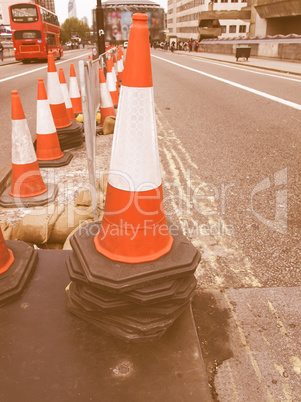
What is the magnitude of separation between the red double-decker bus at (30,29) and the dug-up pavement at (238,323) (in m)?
23.4

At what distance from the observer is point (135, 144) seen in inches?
69.5

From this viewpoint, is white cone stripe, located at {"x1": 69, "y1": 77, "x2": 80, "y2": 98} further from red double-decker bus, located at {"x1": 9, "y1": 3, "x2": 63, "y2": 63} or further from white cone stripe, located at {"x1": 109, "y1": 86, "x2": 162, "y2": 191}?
red double-decker bus, located at {"x1": 9, "y1": 3, "x2": 63, "y2": 63}

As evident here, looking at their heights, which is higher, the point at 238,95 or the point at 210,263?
the point at 238,95

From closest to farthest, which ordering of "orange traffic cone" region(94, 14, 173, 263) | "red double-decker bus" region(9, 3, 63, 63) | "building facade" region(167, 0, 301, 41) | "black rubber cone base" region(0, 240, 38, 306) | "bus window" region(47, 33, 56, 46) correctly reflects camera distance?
"orange traffic cone" region(94, 14, 173, 263), "black rubber cone base" region(0, 240, 38, 306), "red double-decker bus" region(9, 3, 63, 63), "bus window" region(47, 33, 56, 46), "building facade" region(167, 0, 301, 41)

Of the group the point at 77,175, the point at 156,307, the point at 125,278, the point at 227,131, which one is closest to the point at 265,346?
the point at 156,307

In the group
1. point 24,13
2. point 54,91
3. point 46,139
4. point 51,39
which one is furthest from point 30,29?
point 46,139

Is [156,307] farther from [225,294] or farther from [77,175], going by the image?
[77,175]

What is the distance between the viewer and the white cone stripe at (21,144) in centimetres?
332

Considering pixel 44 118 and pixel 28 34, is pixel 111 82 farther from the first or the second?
pixel 28 34

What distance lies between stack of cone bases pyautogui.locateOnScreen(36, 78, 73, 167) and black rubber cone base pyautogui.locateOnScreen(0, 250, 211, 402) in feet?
8.44

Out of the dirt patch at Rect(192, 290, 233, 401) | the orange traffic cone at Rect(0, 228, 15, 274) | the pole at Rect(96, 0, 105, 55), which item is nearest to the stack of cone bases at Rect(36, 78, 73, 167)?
the orange traffic cone at Rect(0, 228, 15, 274)

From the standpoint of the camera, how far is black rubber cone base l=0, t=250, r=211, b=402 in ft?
4.82

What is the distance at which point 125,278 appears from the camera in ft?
5.28

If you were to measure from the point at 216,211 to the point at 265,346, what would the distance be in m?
1.59
